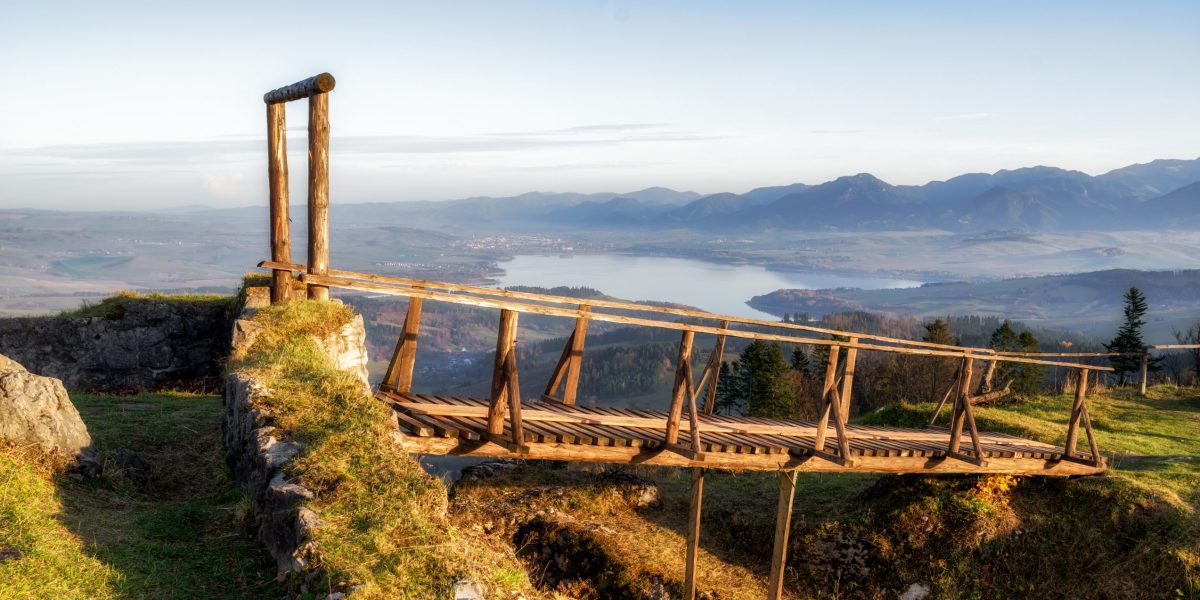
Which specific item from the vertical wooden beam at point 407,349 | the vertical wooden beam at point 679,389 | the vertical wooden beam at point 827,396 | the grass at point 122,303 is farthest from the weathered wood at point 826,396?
the grass at point 122,303

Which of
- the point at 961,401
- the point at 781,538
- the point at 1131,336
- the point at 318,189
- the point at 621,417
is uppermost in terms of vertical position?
the point at 318,189

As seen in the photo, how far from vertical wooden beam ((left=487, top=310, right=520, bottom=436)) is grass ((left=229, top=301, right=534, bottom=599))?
3.87 feet

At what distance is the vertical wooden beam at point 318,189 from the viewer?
10773 mm

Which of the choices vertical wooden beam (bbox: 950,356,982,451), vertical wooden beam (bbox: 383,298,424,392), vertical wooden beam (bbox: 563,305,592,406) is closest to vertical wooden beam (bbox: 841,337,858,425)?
vertical wooden beam (bbox: 950,356,982,451)

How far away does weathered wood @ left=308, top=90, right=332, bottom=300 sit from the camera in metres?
10.8

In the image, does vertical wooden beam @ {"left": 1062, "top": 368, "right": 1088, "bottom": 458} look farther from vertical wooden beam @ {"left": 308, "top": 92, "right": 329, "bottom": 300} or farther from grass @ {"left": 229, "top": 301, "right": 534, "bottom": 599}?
vertical wooden beam @ {"left": 308, "top": 92, "right": 329, "bottom": 300}

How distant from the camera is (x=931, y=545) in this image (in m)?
11.6

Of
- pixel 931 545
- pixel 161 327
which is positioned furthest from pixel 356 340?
pixel 931 545

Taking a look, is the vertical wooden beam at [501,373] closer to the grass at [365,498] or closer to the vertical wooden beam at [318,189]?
the grass at [365,498]

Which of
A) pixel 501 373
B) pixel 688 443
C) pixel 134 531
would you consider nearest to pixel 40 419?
pixel 134 531

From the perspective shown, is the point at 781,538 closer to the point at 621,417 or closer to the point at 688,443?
the point at 688,443

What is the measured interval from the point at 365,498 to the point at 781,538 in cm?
634

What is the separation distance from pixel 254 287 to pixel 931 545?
409 inches

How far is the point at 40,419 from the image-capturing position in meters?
7.34
